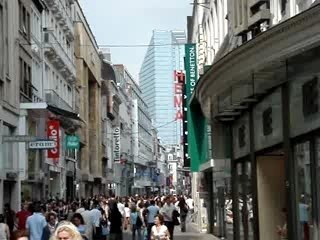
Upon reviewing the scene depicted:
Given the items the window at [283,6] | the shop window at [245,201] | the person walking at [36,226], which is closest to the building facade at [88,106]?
the shop window at [245,201]

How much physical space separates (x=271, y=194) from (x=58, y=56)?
36.3 m

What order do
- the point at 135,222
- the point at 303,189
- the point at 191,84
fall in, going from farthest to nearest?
1. the point at 191,84
2. the point at 135,222
3. the point at 303,189

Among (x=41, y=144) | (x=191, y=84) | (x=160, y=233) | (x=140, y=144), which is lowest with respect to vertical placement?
(x=160, y=233)

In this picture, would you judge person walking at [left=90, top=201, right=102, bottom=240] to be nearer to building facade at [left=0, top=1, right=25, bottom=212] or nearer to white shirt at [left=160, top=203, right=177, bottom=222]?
white shirt at [left=160, top=203, right=177, bottom=222]

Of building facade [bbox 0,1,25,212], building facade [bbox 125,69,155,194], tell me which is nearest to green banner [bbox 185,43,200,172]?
building facade [bbox 0,1,25,212]

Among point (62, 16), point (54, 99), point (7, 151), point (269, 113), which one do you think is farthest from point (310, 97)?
point (62, 16)

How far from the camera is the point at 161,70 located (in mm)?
107375

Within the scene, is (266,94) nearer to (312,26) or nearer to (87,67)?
(312,26)

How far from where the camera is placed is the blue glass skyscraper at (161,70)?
8409 centimetres

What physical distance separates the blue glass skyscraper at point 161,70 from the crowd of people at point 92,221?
1624cm

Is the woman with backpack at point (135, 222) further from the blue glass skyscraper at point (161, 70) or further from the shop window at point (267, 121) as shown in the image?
the blue glass skyscraper at point (161, 70)

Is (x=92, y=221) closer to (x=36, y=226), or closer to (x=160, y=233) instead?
(x=36, y=226)

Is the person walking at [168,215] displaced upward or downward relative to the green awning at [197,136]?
downward

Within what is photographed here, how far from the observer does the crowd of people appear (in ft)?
49.6
